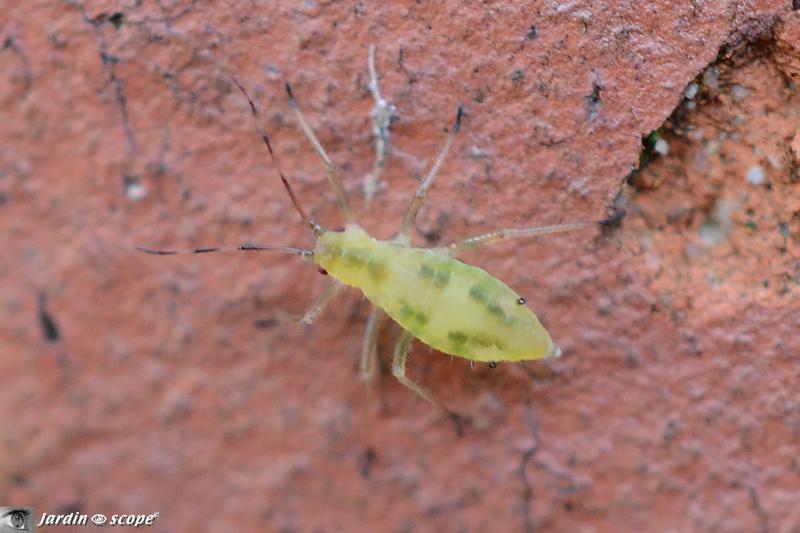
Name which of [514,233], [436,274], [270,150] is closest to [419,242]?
[436,274]

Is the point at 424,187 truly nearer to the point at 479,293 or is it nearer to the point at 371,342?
the point at 479,293

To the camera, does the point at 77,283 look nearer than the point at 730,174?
Yes

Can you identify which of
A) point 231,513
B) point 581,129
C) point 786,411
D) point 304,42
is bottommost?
point 231,513

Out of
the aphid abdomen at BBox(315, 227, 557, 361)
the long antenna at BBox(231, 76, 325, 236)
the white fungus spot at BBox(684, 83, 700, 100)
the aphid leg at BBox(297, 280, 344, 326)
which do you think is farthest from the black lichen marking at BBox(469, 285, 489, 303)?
the white fungus spot at BBox(684, 83, 700, 100)

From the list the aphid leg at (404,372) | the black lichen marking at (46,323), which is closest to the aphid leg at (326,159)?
the aphid leg at (404,372)

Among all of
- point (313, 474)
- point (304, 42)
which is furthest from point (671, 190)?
point (313, 474)

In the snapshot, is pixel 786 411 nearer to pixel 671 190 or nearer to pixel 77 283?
pixel 671 190

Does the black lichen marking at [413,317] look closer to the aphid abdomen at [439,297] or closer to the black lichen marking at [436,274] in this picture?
the aphid abdomen at [439,297]
